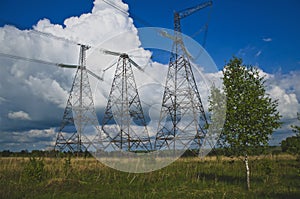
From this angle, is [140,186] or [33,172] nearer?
[140,186]

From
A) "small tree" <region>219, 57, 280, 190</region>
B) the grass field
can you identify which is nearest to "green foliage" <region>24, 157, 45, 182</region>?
the grass field

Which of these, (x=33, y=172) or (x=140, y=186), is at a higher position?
(x=33, y=172)

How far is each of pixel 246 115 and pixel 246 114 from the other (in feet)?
0.23

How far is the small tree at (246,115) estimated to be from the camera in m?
14.3

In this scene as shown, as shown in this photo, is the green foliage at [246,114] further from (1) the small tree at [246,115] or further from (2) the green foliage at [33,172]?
(2) the green foliage at [33,172]

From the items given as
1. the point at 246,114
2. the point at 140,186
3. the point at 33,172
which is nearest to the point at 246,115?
the point at 246,114

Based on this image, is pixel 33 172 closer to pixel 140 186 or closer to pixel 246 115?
pixel 140 186

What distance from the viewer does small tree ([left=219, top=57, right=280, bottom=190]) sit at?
1434 centimetres

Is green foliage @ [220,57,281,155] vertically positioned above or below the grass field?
above

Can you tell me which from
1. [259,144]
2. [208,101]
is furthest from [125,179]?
[259,144]

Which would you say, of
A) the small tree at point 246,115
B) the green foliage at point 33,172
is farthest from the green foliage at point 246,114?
the green foliage at point 33,172

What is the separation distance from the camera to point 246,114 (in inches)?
579

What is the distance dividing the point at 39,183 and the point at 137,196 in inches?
261

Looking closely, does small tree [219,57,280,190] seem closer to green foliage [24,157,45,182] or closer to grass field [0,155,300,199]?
grass field [0,155,300,199]
